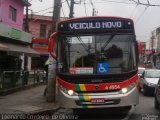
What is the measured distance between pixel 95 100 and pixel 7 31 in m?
12.8

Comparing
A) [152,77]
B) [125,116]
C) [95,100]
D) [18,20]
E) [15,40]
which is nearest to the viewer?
[95,100]

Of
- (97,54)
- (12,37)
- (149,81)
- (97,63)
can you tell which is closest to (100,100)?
(97,63)

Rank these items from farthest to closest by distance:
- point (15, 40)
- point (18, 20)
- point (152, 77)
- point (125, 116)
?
1. point (18, 20)
2. point (15, 40)
3. point (152, 77)
4. point (125, 116)

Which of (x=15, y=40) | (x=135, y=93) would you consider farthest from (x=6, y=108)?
(x=15, y=40)

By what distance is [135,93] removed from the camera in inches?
512

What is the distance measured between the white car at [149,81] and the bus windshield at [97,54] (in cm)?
967

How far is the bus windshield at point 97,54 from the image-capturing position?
12914mm

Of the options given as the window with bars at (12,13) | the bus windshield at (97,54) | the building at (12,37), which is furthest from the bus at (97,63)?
the window with bars at (12,13)

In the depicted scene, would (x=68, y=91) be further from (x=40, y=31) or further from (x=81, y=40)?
(x=40, y=31)

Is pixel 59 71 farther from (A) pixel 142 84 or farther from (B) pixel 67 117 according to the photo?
(A) pixel 142 84

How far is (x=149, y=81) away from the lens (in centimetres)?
2300

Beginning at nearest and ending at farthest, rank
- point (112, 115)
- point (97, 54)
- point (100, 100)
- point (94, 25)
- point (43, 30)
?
point (100, 100), point (97, 54), point (94, 25), point (112, 115), point (43, 30)

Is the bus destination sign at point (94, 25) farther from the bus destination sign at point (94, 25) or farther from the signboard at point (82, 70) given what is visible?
the signboard at point (82, 70)

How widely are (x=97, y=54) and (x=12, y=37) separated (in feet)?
43.5
